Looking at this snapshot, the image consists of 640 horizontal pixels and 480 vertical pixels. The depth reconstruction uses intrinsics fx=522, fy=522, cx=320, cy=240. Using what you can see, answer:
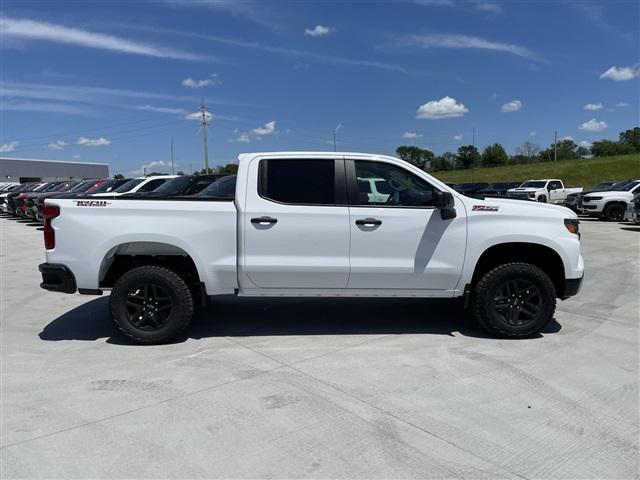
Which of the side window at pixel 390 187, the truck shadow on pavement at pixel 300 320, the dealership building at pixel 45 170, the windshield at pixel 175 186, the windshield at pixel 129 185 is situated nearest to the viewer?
the side window at pixel 390 187

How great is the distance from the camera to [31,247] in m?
13.8

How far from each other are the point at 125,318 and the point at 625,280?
7.77 metres

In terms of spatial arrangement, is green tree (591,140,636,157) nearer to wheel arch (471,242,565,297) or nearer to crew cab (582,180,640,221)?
crew cab (582,180,640,221)

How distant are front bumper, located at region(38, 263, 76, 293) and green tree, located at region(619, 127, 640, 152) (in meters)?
127

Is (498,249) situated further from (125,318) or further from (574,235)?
(125,318)

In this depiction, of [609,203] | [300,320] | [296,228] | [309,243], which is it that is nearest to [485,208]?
[309,243]

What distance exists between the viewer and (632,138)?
114m

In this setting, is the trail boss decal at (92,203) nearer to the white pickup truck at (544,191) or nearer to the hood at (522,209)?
the hood at (522,209)

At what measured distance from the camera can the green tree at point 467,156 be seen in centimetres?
11019

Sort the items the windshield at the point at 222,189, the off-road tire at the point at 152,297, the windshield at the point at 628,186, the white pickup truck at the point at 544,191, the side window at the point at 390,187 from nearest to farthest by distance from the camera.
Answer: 1. the off-road tire at the point at 152,297
2. the side window at the point at 390,187
3. the windshield at the point at 222,189
4. the windshield at the point at 628,186
5. the white pickup truck at the point at 544,191

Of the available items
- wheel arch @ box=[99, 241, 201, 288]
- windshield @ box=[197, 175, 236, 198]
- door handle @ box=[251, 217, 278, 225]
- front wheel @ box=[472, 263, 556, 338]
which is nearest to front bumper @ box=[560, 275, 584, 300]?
front wheel @ box=[472, 263, 556, 338]

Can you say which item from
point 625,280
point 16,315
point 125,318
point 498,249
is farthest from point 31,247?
point 625,280

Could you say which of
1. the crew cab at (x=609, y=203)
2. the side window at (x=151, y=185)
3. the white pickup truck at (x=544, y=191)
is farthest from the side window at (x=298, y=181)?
the white pickup truck at (x=544, y=191)

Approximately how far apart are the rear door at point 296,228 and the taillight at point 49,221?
1870 mm
